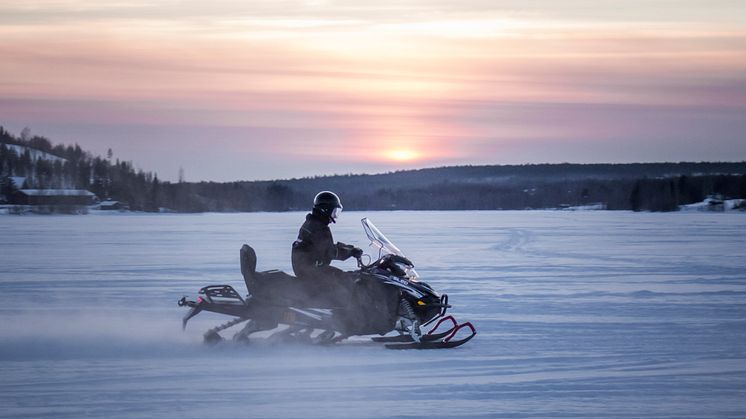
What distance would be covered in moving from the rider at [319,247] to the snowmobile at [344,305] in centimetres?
12

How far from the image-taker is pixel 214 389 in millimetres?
7473

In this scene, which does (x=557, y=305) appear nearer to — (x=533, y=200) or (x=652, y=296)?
(x=652, y=296)

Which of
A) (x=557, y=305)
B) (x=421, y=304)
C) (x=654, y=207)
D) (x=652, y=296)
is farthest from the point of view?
(x=654, y=207)

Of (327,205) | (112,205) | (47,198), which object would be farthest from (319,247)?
(112,205)

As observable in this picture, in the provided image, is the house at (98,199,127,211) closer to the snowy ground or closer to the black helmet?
the snowy ground

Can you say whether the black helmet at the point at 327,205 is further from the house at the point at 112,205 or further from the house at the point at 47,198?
the house at the point at 47,198

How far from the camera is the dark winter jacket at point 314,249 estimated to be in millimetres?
9523

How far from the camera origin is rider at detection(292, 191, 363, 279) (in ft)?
31.2

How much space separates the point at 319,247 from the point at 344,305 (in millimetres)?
699

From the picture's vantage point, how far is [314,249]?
9.52m

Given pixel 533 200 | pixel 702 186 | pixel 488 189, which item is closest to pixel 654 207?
pixel 702 186

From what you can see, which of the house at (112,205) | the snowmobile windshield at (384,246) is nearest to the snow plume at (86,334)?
the snowmobile windshield at (384,246)

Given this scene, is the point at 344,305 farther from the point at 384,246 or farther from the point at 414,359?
the point at 414,359

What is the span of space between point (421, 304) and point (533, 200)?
493 ft
